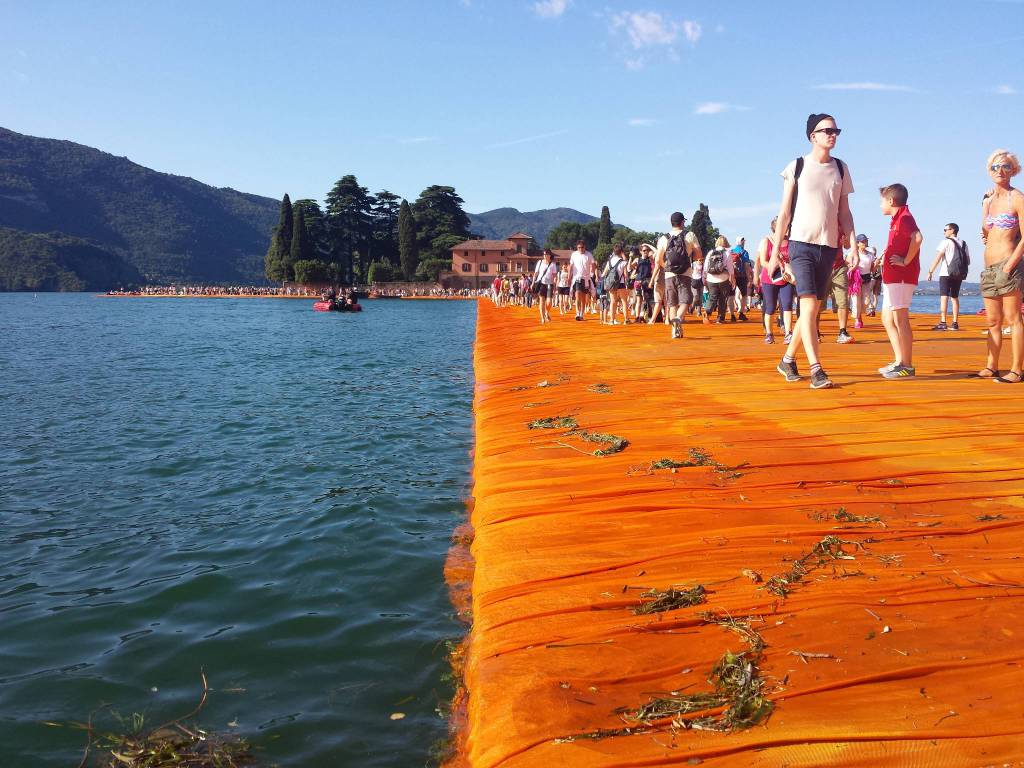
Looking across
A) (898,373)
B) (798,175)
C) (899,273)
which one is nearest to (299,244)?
(899,273)

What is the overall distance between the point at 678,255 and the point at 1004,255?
539 centimetres

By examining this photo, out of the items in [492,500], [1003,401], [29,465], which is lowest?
[29,465]

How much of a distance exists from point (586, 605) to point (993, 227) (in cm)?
576

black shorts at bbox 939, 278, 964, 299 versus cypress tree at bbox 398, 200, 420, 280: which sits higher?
cypress tree at bbox 398, 200, 420, 280

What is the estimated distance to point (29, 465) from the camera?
785 centimetres

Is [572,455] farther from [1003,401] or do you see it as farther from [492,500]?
[1003,401]

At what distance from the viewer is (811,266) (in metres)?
5.84

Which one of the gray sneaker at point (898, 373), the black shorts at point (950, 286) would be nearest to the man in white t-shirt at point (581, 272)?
the black shorts at point (950, 286)

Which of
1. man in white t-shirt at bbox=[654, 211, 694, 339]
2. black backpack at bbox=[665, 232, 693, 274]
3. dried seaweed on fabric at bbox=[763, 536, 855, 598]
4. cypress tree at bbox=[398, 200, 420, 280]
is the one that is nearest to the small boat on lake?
cypress tree at bbox=[398, 200, 420, 280]

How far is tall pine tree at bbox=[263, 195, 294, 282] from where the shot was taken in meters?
106

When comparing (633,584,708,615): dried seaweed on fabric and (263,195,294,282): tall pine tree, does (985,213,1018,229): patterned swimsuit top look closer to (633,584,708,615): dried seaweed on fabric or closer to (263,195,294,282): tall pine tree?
(633,584,708,615): dried seaweed on fabric

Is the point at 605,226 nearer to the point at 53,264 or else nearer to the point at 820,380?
the point at 820,380

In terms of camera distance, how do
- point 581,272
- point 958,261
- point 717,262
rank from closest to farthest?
point 958,261
point 717,262
point 581,272

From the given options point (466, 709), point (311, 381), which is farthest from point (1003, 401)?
point (311, 381)
